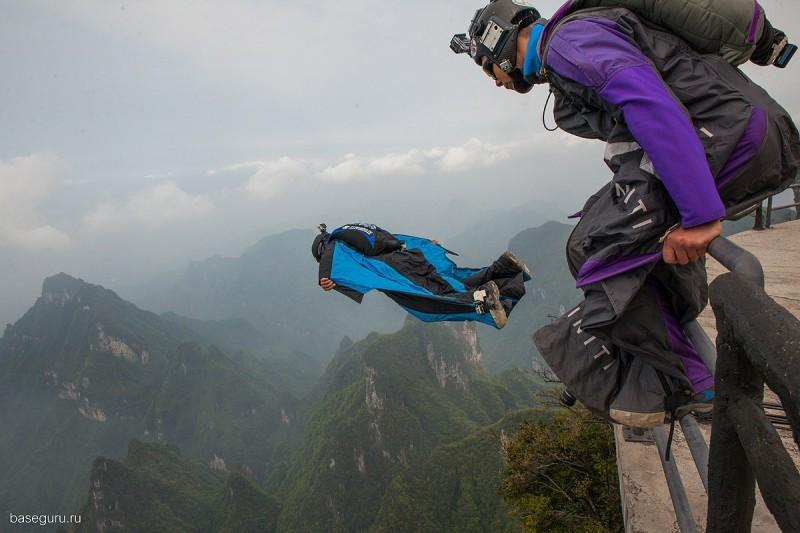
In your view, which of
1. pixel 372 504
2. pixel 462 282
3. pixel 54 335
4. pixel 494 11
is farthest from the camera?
pixel 54 335

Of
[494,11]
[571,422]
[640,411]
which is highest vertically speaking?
[494,11]

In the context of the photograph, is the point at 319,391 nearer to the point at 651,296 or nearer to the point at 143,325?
the point at 143,325

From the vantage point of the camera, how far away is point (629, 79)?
51.9 inches

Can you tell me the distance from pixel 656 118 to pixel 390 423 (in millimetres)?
79956

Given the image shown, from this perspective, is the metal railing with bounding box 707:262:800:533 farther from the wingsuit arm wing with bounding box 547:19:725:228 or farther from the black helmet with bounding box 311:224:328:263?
the black helmet with bounding box 311:224:328:263

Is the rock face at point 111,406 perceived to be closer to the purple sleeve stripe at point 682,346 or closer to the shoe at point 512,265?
the shoe at point 512,265

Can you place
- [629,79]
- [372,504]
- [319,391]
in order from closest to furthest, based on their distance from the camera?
[629,79], [372,504], [319,391]

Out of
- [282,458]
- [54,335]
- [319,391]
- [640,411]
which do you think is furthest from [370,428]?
[54,335]

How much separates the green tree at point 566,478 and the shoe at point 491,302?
438 cm

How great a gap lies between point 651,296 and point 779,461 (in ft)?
3.59

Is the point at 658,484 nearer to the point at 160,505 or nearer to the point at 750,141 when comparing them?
the point at 750,141

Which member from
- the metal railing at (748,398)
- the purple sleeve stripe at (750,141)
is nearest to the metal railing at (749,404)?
the metal railing at (748,398)

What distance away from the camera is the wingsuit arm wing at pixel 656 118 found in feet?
4.14

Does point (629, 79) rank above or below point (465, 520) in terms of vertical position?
above
